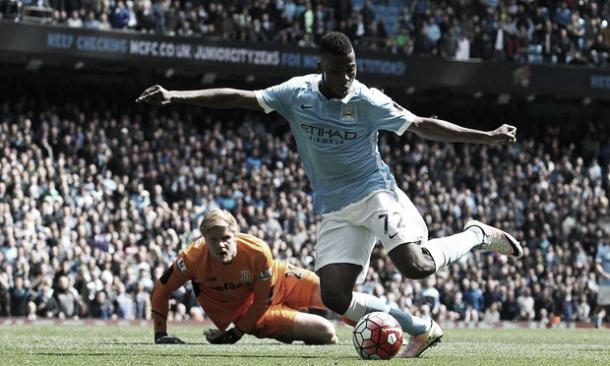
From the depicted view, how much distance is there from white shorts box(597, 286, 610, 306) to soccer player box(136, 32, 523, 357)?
55.0 feet

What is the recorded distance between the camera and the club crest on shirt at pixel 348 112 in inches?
364

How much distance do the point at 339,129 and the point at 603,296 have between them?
17.7 metres

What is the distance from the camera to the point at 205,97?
9016mm

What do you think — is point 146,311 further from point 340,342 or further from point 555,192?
point 555,192

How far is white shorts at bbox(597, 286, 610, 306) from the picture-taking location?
25.6 meters

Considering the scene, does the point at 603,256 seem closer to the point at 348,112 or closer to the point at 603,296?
the point at 603,296

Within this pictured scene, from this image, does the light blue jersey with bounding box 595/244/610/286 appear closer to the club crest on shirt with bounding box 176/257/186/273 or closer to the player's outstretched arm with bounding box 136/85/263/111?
the club crest on shirt with bounding box 176/257/186/273

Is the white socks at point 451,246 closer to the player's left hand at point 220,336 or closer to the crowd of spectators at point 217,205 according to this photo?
the player's left hand at point 220,336

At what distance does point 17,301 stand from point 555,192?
14695 millimetres

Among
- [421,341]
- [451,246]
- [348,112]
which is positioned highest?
[348,112]

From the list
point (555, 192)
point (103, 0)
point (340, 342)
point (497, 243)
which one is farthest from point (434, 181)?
point (497, 243)

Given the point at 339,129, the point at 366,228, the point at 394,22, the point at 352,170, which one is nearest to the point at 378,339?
the point at 366,228

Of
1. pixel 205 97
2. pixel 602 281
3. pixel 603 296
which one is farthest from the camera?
pixel 602 281

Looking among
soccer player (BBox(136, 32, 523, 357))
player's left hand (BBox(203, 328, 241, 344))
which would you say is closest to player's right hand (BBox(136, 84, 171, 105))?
soccer player (BBox(136, 32, 523, 357))
